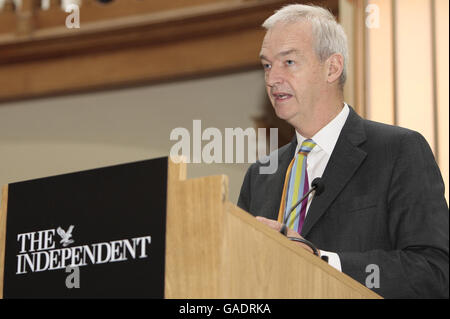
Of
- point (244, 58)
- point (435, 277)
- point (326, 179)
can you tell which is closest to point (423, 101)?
point (244, 58)

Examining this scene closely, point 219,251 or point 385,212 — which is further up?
point 385,212

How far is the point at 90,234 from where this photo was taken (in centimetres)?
159

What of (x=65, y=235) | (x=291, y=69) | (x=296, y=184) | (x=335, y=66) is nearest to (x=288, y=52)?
(x=291, y=69)

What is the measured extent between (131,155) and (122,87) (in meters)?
0.53

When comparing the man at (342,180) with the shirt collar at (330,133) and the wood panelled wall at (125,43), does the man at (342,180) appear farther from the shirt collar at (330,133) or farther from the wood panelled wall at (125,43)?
the wood panelled wall at (125,43)

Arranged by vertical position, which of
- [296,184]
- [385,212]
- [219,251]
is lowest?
[219,251]

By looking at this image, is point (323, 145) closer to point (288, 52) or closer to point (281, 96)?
point (281, 96)

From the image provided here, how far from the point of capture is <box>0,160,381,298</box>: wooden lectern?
140 centimetres

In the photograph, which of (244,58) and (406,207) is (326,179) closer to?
(406,207)

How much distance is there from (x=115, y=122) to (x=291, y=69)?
3329 millimetres

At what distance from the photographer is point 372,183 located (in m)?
2.16

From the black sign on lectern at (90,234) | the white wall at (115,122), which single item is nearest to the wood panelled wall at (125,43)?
A: the white wall at (115,122)

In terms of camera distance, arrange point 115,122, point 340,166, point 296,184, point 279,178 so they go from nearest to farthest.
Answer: point 340,166 → point 296,184 → point 279,178 → point 115,122

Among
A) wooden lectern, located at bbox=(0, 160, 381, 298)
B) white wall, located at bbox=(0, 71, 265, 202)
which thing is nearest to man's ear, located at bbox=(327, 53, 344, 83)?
wooden lectern, located at bbox=(0, 160, 381, 298)
